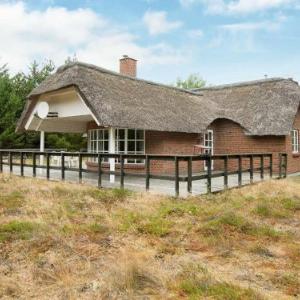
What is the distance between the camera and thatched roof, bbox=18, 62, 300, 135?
47.1ft

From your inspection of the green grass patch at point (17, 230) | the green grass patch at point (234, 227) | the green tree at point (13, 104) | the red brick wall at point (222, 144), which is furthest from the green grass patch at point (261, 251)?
the green tree at point (13, 104)

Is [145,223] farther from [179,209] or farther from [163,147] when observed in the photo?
[163,147]

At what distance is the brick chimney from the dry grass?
12.3 m

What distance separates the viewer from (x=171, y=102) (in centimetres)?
1828

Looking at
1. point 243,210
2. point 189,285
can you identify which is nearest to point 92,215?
point 243,210

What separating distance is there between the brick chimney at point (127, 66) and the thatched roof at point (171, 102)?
8.82 ft

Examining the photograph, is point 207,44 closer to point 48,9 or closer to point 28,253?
point 48,9

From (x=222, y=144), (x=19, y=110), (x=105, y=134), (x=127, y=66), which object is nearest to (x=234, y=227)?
(x=105, y=134)

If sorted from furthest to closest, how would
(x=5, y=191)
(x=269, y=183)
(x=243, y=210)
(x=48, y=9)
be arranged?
1. (x=48, y=9)
2. (x=269, y=183)
3. (x=5, y=191)
4. (x=243, y=210)

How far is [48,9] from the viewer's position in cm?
1450

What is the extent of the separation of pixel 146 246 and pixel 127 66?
653 inches

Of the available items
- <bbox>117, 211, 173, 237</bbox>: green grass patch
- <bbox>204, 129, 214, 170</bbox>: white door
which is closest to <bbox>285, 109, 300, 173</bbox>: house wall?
<bbox>204, 129, 214, 170</bbox>: white door

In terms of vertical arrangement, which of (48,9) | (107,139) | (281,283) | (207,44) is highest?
(207,44)

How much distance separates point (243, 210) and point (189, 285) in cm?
484
